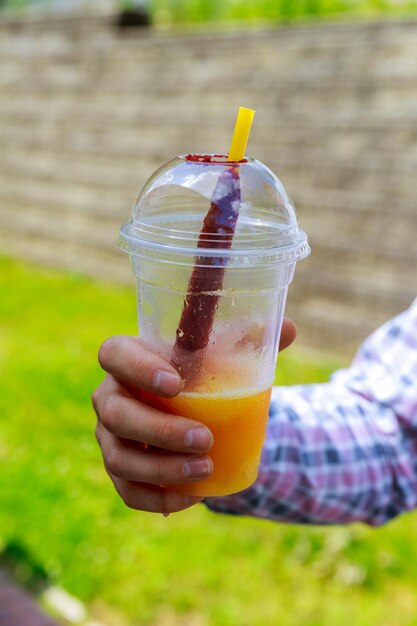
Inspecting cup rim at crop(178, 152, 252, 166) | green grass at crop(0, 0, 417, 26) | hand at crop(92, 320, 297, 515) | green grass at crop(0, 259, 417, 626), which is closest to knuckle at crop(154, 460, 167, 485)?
hand at crop(92, 320, 297, 515)

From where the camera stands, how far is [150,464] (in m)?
1.00

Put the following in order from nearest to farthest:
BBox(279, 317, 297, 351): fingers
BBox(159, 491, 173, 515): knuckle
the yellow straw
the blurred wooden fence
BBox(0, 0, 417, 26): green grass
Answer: the yellow straw → BBox(159, 491, 173, 515): knuckle → BBox(279, 317, 297, 351): fingers → the blurred wooden fence → BBox(0, 0, 417, 26): green grass

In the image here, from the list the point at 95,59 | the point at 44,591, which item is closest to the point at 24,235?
the point at 95,59

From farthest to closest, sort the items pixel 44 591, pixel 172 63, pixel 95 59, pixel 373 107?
pixel 95 59, pixel 172 63, pixel 373 107, pixel 44 591

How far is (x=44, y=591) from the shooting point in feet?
8.30

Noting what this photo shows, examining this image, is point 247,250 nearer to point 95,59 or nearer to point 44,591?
point 44,591

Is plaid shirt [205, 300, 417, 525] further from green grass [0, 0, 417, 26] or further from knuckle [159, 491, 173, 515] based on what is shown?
green grass [0, 0, 417, 26]

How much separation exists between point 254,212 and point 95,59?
4.86 m

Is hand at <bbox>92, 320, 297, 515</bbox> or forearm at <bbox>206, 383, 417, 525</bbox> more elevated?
hand at <bbox>92, 320, 297, 515</bbox>

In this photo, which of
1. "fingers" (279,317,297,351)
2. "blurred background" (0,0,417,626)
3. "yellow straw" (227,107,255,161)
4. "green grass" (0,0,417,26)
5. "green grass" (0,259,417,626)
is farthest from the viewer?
"green grass" (0,0,417,26)

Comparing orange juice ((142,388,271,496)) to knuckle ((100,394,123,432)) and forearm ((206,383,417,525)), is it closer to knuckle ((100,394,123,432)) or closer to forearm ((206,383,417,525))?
knuckle ((100,394,123,432))

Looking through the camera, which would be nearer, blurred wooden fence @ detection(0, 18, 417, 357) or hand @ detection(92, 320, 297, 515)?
hand @ detection(92, 320, 297, 515)

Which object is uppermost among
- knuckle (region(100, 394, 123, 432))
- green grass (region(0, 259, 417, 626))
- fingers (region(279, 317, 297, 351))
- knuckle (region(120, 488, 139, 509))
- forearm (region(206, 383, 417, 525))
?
fingers (region(279, 317, 297, 351))

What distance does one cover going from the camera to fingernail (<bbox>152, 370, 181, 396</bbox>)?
0.93 meters
